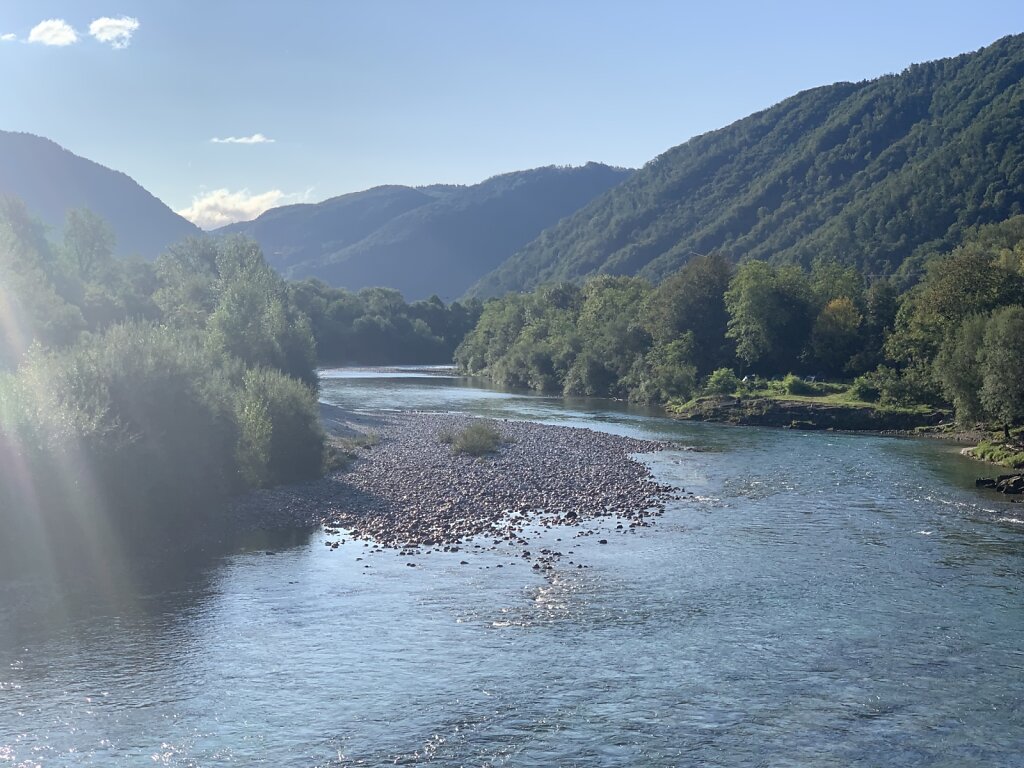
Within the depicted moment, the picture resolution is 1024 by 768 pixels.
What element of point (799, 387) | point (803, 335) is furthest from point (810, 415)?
point (803, 335)

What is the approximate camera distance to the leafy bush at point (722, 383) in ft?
289

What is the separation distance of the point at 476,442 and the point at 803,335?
5340 centimetres

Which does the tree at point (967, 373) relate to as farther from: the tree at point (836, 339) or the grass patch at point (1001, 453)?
the tree at point (836, 339)

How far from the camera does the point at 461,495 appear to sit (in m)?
40.6

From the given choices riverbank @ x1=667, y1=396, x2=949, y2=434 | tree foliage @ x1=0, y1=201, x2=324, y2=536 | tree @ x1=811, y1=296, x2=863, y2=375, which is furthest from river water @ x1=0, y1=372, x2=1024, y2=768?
tree @ x1=811, y1=296, x2=863, y2=375

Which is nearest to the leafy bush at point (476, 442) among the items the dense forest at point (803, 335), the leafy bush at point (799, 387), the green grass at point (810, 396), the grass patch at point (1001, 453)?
the grass patch at point (1001, 453)

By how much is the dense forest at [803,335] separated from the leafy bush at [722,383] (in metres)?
0.16

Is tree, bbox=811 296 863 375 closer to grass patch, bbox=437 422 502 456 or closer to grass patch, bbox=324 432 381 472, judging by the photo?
grass patch, bbox=437 422 502 456

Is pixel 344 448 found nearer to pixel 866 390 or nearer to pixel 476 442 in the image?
pixel 476 442

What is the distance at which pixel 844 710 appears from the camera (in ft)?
61.7

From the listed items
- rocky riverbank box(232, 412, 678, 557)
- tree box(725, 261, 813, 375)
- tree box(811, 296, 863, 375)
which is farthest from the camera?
tree box(725, 261, 813, 375)

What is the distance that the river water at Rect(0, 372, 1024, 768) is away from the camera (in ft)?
57.1

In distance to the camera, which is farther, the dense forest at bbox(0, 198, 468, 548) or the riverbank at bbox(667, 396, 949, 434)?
the riverbank at bbox(667, 396, 949, 434)

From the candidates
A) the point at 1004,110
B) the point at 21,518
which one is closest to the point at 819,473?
the point at 21,518
